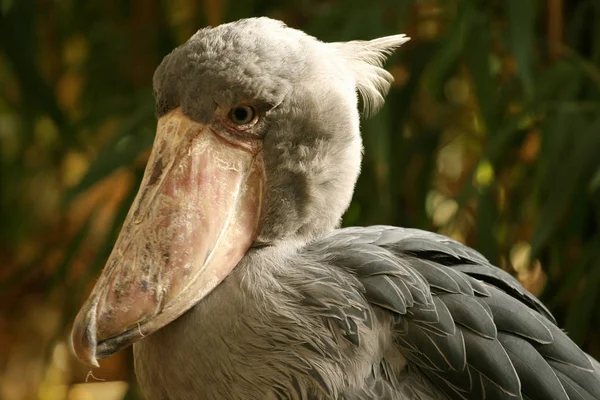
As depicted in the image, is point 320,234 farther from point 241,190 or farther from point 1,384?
point 1,384

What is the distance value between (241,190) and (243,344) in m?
0.16

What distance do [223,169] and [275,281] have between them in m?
0.13

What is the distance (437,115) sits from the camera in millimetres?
1938

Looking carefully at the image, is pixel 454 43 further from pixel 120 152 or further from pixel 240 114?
pixel 240 114

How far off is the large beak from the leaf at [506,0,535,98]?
0.73 meters

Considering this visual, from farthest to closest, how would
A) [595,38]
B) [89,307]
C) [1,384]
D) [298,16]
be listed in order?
[1,384] < [298,16] < [595,38] < [89,307]

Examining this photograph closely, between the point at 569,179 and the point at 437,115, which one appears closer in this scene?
the point at 569,179

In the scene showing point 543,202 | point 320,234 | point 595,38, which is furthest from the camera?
point 595,38

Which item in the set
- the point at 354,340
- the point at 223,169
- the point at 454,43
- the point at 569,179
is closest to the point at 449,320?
the point at 354,340

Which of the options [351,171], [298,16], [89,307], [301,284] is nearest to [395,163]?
[298,16]

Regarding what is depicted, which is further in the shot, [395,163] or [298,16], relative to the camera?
[298,16]

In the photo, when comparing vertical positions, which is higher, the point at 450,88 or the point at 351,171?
the point at 351,171

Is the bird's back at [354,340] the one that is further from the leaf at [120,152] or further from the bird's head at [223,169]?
the leaf at [120,152]

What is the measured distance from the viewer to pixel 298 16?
75.0 inches
